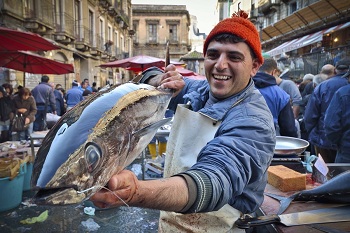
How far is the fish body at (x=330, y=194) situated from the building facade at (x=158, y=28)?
49.3 m

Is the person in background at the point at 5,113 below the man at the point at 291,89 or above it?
below

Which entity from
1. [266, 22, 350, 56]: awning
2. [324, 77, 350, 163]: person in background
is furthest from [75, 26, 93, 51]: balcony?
[324, 77, 350, 163]: person in background

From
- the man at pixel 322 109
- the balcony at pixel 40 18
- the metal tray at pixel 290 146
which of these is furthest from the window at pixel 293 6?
the metal tray at pixel 290 146

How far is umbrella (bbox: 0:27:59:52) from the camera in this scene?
195 inches

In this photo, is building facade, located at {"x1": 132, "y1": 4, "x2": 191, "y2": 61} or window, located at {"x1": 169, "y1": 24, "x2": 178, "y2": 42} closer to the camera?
building facade, located at {"x1": 132, "y1": 4, "x2": 191, "y2": 61}

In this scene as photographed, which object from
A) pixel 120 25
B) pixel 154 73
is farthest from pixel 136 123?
pixel 120 25

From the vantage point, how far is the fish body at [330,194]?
67.1 inches

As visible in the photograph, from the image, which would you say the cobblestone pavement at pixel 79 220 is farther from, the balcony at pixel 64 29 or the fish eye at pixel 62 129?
the balcony at pixel 64 29

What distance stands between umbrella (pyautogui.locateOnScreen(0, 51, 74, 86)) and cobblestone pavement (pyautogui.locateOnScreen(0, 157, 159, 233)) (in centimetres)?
424

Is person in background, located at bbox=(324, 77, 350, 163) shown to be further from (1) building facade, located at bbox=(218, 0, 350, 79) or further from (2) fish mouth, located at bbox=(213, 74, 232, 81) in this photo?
(1) building facade, located at bbox=(218, 0, 350, 79)

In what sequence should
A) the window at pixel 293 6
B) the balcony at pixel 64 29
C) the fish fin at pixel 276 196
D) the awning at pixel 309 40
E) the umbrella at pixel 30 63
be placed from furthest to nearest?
the window at pixel 293 6 → the balcony at pixel 64 29 → the awning at pixel 309 40 → the umbrella at pixel 30 63 → the fish fin at pixel 276 196

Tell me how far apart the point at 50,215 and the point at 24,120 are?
4.03m

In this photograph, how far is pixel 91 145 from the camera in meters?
0.78

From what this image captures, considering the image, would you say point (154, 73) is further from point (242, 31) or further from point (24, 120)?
point (24, 120)
